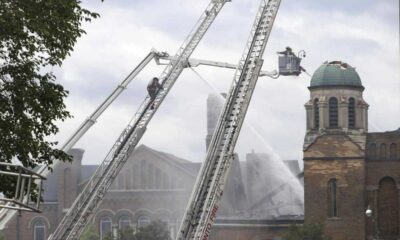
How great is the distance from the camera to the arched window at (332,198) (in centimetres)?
10175

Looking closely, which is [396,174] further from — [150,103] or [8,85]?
[8,85]

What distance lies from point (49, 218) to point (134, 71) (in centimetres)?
7662

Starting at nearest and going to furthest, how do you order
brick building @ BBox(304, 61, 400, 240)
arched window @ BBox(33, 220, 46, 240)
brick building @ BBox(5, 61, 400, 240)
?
brick building @ BBox(304, 61, 400, 240)
brick building @ BBox(5, 61, 400, 240)
arched window @ BBox(33, 220, 46, 240)

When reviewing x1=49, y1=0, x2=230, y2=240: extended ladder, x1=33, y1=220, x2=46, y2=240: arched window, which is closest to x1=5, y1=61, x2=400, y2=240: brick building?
x1=33, y1=220, x2=46, y2=240: arched window

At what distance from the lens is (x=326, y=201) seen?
10194cm

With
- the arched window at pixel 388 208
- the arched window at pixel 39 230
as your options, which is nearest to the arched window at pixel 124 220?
the arched window at pixel 39 230

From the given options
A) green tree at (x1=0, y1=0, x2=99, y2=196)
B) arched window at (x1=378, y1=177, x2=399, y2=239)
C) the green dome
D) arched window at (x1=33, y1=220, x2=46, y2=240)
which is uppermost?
the green dome

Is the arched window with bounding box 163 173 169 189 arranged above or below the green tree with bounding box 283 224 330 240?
above

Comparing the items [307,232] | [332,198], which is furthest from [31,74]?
[332,198]

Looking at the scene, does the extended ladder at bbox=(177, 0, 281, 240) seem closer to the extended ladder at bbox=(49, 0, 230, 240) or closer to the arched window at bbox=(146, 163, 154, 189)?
the extended ladder at bbox=(49, 0, 230, 240)

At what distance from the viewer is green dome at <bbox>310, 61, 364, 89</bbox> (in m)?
101

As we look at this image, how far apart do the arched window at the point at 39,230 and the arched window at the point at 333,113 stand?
1628 inches

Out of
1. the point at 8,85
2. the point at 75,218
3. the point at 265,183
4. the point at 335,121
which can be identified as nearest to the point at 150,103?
the point at 75,218

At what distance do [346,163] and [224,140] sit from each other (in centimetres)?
6101
